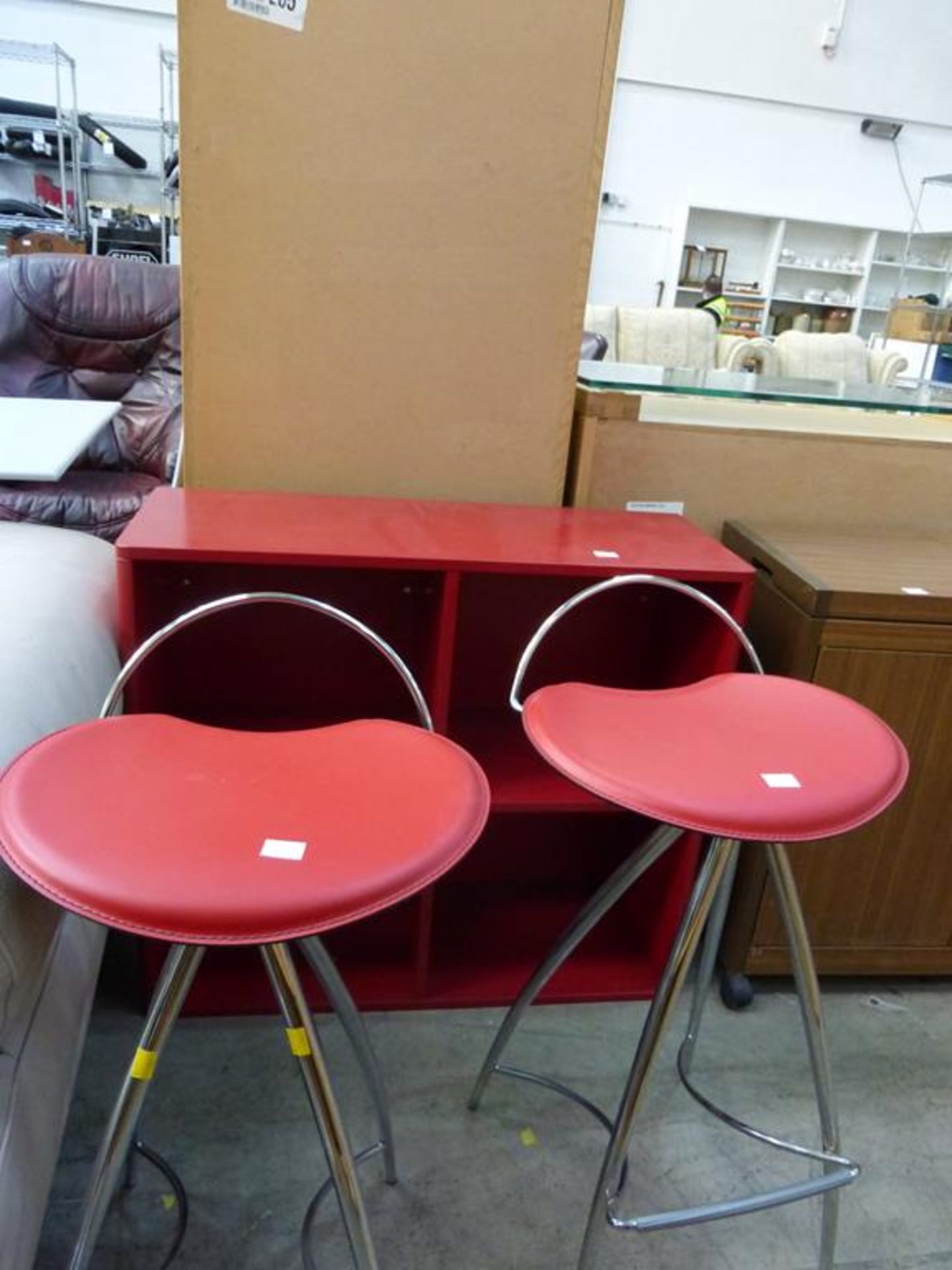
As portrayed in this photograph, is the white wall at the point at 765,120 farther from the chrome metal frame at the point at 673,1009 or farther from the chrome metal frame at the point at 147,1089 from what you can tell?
the chrome metal frame at the point at 147,1089

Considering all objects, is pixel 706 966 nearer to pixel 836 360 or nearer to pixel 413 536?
pixel 413 536

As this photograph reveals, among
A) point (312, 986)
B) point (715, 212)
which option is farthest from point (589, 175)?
point (715, 212)

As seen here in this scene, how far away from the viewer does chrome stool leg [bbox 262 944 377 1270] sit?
2.43 ft

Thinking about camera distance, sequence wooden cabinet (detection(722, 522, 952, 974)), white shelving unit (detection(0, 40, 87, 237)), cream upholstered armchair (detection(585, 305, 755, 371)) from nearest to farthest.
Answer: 1. wooden cabinet (detection(722, 522, 952, 974))
2. cream upholstered armchair (detection(585, 305, 755, 371))
3. white shelving unit (detection(0, 40, 87, 237))

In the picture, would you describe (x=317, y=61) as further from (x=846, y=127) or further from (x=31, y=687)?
(x=846, y=127)

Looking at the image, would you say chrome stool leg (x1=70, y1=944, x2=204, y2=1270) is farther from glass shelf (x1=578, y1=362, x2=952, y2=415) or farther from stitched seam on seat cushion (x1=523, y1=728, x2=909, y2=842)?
glass shelf (x1=578, y1=362, x2=952, y2=415)

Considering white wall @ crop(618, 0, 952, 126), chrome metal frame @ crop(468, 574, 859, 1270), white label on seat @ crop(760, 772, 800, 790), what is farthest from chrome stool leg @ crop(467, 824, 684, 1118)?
white wall @ crop(618, 0, 952, 126)

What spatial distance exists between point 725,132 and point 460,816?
299 inches

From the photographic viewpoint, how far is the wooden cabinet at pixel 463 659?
127 centimetres

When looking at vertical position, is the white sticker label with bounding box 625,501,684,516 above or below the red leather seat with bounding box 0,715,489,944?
above

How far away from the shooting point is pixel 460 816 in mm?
767

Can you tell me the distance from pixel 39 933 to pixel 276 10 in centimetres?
123

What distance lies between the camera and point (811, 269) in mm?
7273

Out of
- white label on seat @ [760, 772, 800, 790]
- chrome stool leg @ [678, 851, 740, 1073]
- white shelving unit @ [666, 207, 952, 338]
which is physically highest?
white shelving unit @ [666, 207, 952, 338]
